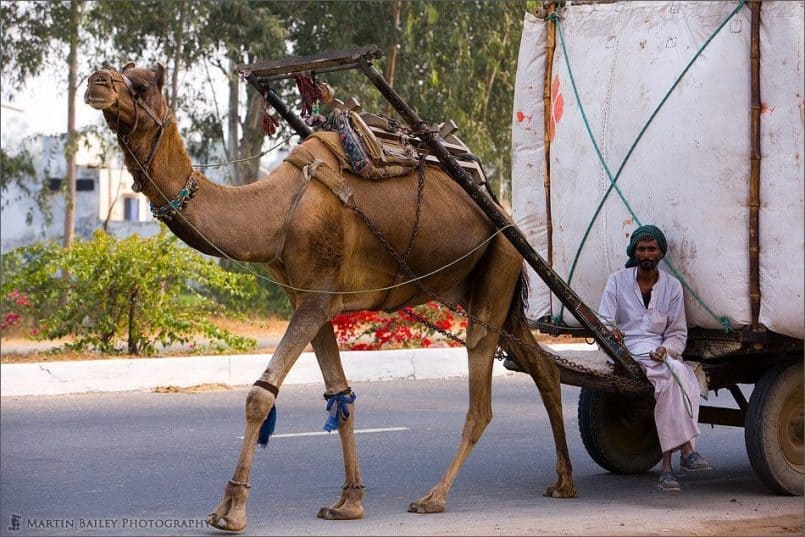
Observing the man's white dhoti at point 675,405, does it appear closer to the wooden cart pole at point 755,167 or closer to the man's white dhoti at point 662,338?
the man's white dhoti at point 662,338

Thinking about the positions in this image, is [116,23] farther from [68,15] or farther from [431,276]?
[431,276]

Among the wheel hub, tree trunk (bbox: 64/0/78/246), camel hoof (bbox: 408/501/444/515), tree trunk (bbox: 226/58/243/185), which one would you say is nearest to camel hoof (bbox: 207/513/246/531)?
camel hoof (bbox: 408/501/444/515)

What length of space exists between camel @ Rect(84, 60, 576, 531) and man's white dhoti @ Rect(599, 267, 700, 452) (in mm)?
518

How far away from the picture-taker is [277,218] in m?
6.34

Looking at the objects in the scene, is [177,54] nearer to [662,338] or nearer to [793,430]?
[662,338]

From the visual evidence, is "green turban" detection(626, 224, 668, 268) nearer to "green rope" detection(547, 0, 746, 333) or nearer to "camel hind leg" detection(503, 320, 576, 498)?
"green rope" detection(547, 0, 746, 333)

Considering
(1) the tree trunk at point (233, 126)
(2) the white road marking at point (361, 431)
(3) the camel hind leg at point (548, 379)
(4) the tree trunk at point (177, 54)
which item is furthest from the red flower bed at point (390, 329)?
(1) the tree trunk at point (233, 126)

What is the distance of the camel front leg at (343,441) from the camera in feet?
21.7

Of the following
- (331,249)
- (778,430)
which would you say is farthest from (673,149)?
(331,249)

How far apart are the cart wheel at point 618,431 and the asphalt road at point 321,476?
13cm

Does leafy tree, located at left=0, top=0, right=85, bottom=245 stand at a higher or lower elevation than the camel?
higher

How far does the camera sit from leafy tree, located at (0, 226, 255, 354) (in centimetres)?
1380

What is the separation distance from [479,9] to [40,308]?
Answer: 10.3 metres

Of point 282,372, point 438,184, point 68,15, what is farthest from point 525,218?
point 68,15
